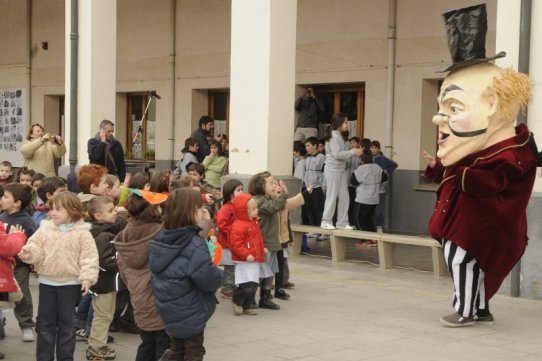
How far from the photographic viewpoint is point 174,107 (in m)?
20.0

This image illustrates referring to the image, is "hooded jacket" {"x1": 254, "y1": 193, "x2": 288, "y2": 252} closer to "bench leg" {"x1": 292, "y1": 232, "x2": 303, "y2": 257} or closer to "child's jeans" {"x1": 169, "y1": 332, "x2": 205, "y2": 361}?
"child's jeans" {"x1": 169, "y1": 332, "x2": 205, "y2": 361}

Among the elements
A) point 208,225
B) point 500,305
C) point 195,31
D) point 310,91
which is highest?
point 195,31

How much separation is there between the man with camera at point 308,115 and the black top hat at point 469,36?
28.0ft

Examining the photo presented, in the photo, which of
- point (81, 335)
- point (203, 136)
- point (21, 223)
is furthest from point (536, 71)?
point (203, 136)

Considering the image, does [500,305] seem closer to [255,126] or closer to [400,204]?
[255,126]

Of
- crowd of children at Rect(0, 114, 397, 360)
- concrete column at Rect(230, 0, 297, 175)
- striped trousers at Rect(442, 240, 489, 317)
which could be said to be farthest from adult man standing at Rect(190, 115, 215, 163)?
striped trousers at Rect(442, 240, 489, 317)

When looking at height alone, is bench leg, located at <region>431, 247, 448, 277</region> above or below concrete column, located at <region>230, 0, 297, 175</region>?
below

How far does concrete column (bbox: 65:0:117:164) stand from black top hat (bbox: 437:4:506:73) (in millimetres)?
7728

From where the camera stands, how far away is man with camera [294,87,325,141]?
662 inches

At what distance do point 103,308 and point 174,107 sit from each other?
13.0 metres

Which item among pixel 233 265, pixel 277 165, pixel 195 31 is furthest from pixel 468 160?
pixel 195 31

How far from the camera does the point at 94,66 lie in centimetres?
1455

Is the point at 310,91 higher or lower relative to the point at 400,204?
higher

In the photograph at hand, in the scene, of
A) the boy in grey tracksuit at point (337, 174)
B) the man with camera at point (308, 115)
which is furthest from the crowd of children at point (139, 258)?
the man with camera at point (308, 115)
